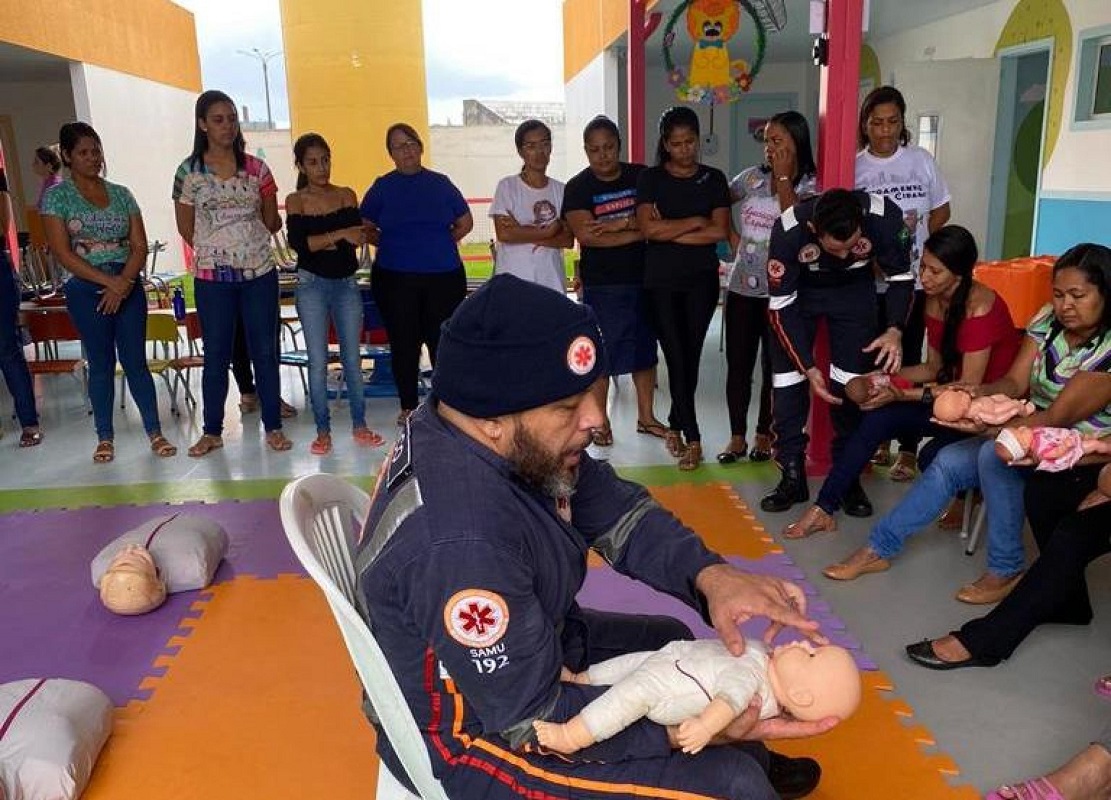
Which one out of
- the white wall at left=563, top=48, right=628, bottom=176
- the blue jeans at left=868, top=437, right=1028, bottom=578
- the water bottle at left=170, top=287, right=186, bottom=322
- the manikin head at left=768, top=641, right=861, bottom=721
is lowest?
the blue jeans at left=868, top=437, right=1028, bottom=578

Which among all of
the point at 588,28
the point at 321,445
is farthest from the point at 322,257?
the point at 588,28

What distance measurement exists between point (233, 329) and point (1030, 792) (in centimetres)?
414

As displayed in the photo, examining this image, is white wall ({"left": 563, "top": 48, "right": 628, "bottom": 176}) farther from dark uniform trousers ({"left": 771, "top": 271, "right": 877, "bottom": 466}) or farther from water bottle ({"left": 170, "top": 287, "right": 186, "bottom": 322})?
dark uniform trousers ({"left": 771, "top": 271, "right": 877, "bottom": 466})

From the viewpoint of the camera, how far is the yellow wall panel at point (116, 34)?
9.21m

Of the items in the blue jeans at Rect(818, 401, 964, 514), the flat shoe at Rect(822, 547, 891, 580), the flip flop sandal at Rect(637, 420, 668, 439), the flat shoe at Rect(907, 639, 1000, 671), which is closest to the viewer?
the flat shoe at Rect(907, 639, 1000, 671)

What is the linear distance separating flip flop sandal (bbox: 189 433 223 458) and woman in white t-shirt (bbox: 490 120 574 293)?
190 cm

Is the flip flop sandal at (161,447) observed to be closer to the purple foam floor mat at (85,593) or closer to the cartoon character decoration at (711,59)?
the purple foam floor mat at (85,593)

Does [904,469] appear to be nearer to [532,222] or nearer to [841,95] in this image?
[841,95]

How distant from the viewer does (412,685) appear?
1.43m

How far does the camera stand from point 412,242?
4867 mm

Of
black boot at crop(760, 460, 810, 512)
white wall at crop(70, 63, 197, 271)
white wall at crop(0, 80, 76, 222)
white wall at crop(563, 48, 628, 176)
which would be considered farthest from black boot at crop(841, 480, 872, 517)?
white wall at crop(0, 80, 76, 222)

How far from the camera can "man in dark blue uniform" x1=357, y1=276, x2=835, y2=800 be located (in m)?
1.32

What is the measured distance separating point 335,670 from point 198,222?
2758mm

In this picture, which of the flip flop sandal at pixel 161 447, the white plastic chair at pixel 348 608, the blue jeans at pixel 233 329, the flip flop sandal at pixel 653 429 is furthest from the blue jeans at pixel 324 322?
the white plastic chair at pixel 348 608
